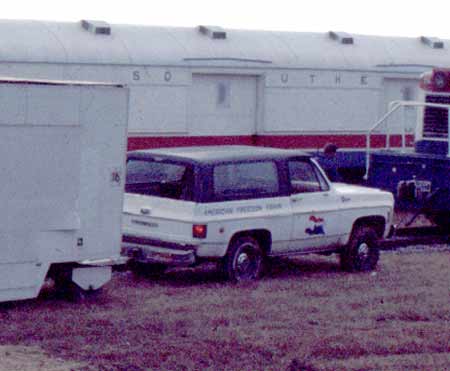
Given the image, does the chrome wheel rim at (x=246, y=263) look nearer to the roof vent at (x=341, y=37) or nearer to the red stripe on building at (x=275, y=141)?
the red stripe on building at (x=275, y=141)

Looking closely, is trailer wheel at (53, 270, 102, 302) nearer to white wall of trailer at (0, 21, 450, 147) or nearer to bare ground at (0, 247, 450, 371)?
bare ground at (0, 247, 450, 371)

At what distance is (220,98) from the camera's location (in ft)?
66.8

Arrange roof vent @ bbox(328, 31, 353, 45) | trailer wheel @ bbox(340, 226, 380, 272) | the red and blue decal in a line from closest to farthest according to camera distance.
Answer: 1. the red and blue decal
2. trailer wheel @ bbox(340, 226, 380, 272)
3. roof vent @ bbox(328, 31, 353, 45)

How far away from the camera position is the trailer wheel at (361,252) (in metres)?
13.8

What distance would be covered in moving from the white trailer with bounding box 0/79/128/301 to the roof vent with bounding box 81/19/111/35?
755 cm

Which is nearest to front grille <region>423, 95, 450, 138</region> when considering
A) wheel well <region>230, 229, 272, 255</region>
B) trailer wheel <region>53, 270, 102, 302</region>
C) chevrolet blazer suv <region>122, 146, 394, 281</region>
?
chevrolet blazer suv <region>122, 146, 394, 281</region>

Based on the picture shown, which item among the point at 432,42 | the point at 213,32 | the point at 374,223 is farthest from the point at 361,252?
the point at 432,42

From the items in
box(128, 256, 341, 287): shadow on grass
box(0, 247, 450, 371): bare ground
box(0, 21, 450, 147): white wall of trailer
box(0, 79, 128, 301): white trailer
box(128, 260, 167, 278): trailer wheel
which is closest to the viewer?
box(0, 247, 450, 371): bare ground

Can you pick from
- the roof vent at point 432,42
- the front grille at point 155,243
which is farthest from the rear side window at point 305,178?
the roof vent at point 432,42

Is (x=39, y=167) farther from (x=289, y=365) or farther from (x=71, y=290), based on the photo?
(x=289, y=365)

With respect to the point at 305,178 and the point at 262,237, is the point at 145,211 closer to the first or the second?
the point at 262,237

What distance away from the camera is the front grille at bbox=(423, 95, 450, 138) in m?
18.4

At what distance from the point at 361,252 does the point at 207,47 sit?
22.7 feet

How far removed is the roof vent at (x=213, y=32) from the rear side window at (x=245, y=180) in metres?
7.51
